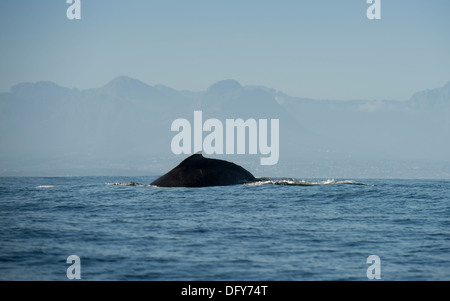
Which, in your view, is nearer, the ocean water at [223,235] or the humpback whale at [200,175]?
the ocean water at [223,235]

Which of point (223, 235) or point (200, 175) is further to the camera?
point (200, 175)

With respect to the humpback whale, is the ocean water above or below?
below

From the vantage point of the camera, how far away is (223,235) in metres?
16.2

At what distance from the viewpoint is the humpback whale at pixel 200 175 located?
28391 millimetres

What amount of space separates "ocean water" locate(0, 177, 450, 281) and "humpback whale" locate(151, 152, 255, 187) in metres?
1.45

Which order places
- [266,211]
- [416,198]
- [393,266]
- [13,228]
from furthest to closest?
[416,198] < [266,211] < [13,228] < [393,266]

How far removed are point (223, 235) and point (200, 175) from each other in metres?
12.3

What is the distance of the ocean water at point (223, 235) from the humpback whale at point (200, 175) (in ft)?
4.77

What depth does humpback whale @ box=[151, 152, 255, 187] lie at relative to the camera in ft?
93.1

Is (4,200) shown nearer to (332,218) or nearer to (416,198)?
(332,218)

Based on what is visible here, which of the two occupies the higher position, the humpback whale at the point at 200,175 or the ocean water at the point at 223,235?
the humpback whale at the point at 200,175
